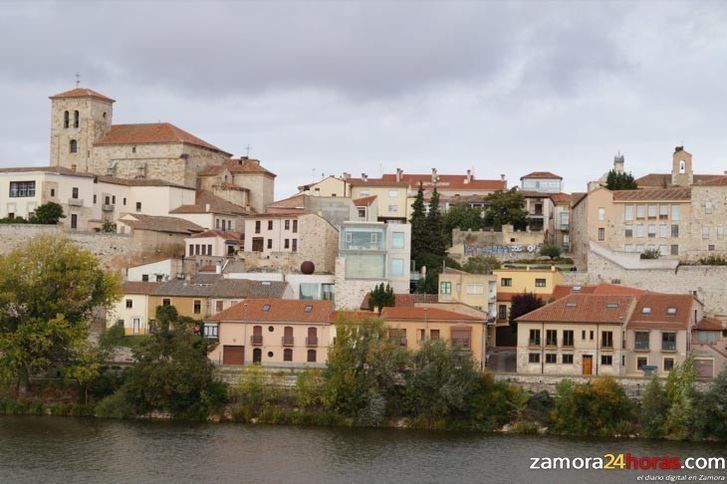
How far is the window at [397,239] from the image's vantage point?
182ft

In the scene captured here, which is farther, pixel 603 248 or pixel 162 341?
pixel 603 248

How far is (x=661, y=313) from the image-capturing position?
46875 mm

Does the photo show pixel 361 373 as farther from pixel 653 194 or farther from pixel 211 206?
pixel 211 206

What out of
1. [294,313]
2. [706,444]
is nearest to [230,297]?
[294,313]

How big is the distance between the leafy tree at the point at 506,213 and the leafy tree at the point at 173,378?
24695 mm

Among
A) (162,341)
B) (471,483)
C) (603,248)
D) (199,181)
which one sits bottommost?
(471,483)

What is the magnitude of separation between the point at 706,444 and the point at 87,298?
23521 millimetres

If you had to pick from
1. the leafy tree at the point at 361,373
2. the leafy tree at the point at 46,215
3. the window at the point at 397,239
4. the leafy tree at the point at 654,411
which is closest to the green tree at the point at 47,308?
the leafy tree at the point at 361,373

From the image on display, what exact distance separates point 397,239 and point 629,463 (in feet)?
67.2

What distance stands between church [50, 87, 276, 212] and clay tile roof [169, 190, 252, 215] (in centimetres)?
213

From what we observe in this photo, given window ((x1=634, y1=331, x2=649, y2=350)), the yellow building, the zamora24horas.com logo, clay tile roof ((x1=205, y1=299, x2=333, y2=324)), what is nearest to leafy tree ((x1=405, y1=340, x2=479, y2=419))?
the yellow building

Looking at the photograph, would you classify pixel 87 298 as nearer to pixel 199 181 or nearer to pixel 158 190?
pixel 158 190

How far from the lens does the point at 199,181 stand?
74625mm

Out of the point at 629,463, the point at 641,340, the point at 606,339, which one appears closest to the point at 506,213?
the point at 641,340
